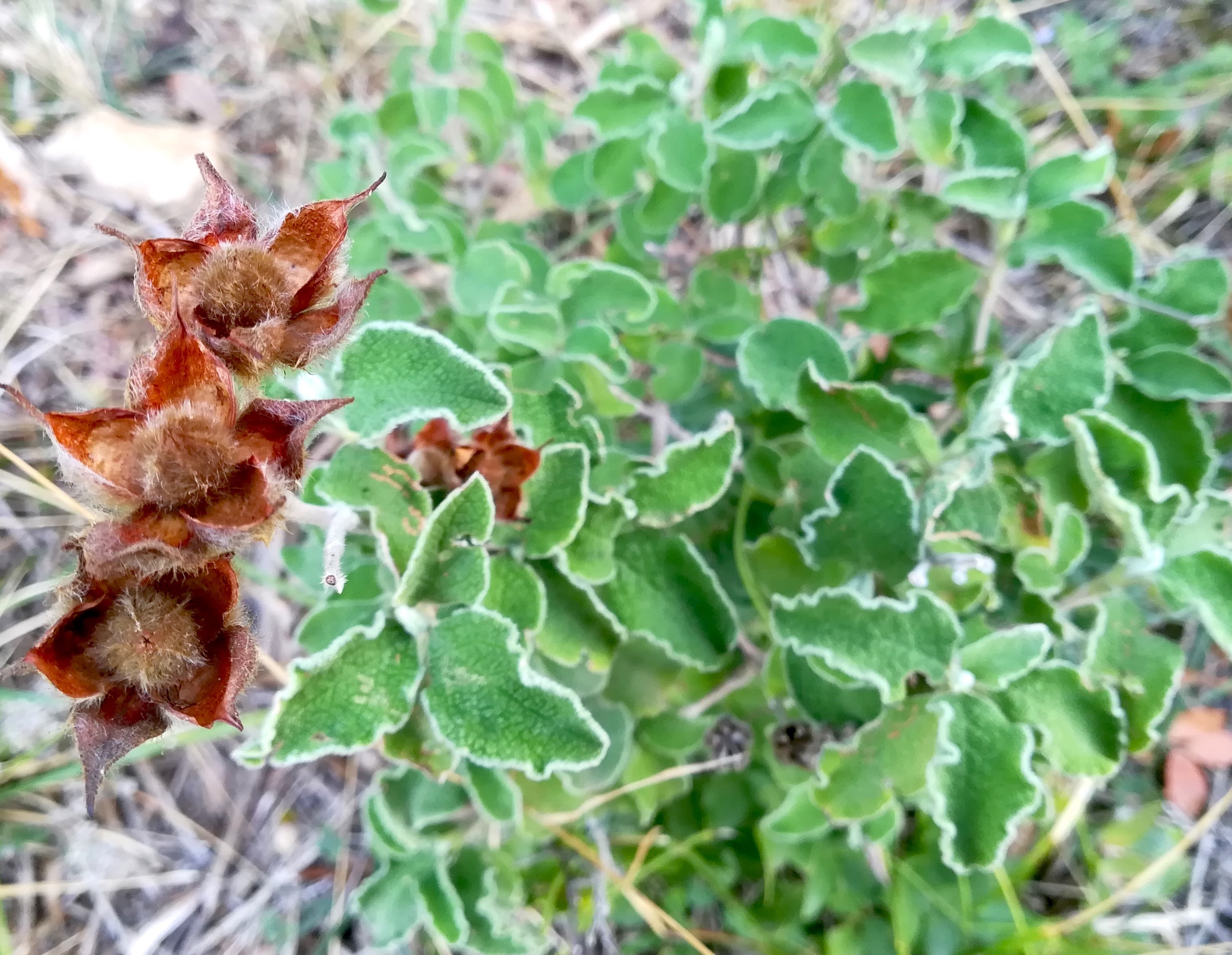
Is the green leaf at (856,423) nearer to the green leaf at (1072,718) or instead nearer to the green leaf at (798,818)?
the green leaf at (1072,718)

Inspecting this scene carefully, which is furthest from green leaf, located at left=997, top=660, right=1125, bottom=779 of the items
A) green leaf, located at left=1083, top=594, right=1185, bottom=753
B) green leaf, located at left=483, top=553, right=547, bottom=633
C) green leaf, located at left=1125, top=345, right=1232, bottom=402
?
green leaf, located at left=483, top=553, right=547, bottom=633

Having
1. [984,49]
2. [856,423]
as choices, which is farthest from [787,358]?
[984,49]

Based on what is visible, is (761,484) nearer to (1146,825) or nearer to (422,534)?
(422,534)

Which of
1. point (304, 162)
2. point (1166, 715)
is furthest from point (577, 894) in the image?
point (304, 162)

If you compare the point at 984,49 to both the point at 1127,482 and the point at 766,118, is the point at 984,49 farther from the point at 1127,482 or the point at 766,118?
the point at 1127,482

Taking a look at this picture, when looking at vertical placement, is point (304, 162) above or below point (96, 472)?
below

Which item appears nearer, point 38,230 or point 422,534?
point 422,534
